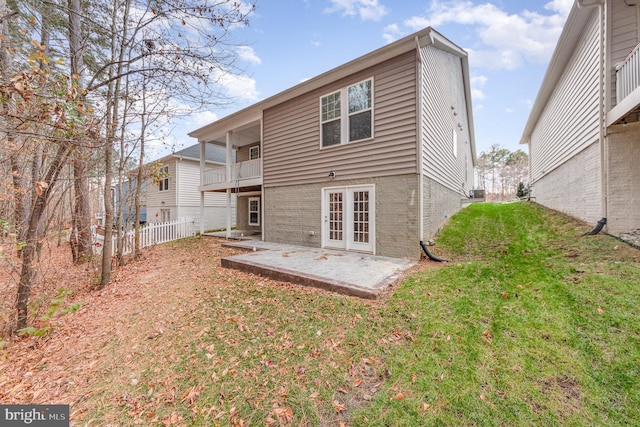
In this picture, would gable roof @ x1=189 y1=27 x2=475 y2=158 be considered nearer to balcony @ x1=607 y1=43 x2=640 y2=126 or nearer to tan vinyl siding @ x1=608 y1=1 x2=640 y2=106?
tan vinyl siding @ x1=608 y1=1 x2=640 y2=106

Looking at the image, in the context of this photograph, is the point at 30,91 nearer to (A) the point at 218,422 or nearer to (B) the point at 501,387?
(A) the point at 218,422

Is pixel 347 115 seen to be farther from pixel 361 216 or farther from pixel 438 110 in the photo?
pixel 438 110

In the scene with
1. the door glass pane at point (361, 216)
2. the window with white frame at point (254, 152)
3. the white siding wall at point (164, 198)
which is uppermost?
the window with white frame at point (254, 152)

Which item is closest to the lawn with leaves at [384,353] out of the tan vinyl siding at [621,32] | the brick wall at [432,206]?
the brick wall at [432,206]

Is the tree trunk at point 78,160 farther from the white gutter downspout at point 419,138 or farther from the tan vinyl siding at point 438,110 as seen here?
the tan vinyl siding at point 438,110

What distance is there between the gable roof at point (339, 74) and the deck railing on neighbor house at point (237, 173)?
65.8 inches

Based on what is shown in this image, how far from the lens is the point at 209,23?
4.23m

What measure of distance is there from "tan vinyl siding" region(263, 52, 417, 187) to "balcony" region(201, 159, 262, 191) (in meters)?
0.77

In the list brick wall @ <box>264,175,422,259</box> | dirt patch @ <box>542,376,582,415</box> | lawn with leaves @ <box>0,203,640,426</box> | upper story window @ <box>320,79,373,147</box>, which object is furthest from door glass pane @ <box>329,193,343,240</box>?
dirt patch @ <box>542,376,582,415</box>

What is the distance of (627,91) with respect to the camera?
5047mm

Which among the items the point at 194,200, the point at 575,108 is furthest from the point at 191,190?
the point at 575,108

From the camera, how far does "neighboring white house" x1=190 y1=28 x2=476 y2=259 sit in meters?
6.35

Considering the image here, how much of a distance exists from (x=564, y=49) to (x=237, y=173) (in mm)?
12342

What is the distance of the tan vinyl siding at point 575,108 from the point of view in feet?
20.6
